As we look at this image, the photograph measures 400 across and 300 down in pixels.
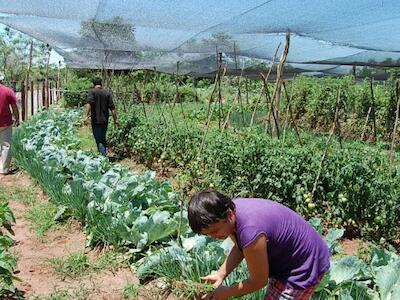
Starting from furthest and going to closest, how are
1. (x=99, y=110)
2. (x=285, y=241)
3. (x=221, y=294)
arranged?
(x=99, y=110)
(x=221, y=294)
(x=285, y=241)

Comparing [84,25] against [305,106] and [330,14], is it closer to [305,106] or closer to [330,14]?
[330,14]

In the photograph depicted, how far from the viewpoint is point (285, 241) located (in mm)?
2029

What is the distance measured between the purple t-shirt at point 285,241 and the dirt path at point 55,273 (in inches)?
60.0

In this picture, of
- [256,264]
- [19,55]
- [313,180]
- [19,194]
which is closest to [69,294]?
[256,264]

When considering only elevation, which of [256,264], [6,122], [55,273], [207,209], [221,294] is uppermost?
[207,209]

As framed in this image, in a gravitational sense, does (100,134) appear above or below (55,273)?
above

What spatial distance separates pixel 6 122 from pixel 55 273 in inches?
162

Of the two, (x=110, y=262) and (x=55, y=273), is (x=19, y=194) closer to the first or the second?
(x=55, y=273)

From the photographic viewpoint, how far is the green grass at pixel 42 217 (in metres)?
4.59

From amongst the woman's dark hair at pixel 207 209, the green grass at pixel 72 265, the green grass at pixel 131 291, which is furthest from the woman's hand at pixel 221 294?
the green grass at pixel 72 265

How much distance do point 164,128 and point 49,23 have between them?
239 cm

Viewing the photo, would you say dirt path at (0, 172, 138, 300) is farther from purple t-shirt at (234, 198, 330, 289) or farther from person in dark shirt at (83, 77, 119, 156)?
person in dark shirt at (83, 77, 119, 156)

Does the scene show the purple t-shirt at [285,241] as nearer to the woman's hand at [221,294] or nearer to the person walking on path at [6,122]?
the woman's hand at [221,294]

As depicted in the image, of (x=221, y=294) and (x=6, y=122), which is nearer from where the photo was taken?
(x=221, y=294)
